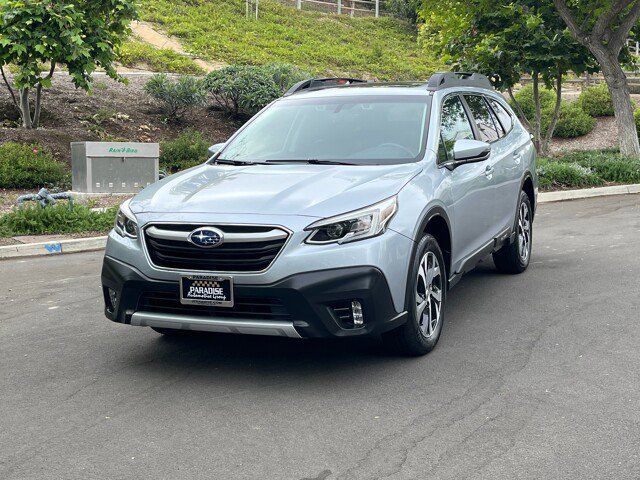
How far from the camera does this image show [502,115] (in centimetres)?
873

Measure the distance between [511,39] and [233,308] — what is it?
17503 mm

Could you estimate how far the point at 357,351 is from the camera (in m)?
6.17

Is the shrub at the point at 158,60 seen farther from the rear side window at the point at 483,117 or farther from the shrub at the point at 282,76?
the rear side window at the point at 483,117

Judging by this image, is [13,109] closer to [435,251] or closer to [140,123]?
[140,123]

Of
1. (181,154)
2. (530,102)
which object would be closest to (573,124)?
(530,102)

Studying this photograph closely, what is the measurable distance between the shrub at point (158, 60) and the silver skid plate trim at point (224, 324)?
23057mm

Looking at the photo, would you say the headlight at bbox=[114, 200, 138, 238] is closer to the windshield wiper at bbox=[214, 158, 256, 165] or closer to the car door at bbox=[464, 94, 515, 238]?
the windshield wiper at bbox=[214, 158, 256, 165]

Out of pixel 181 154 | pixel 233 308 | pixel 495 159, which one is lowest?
pixel 181 154

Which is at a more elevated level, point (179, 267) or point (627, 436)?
point (179, 267)

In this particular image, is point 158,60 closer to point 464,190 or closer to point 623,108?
point 623,108

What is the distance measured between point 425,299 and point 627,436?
1.77 meters

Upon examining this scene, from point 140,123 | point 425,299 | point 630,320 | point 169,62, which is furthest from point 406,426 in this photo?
point 169,62

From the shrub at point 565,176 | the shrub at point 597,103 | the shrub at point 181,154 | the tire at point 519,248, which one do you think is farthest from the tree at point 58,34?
the shrub at point 597,103

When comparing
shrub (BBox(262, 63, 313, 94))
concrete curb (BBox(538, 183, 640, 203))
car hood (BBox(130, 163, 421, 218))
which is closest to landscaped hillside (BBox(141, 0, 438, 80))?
shrub (BBox(262, 63, 313, 94))
